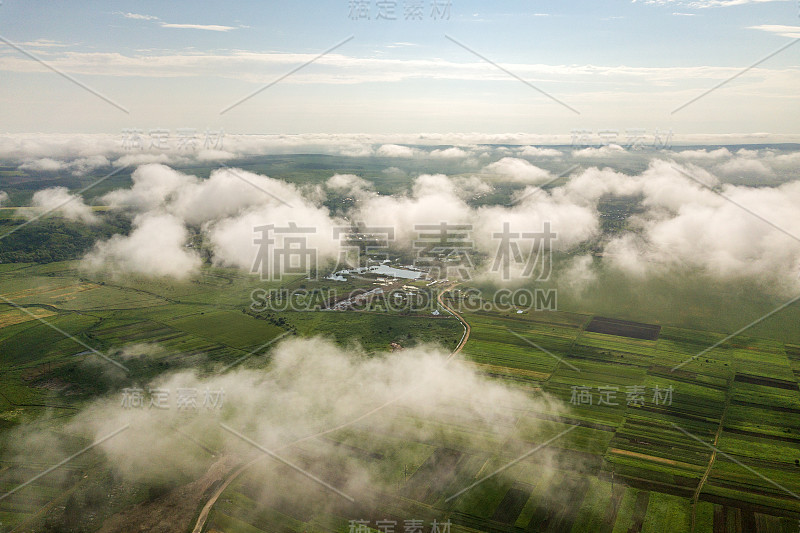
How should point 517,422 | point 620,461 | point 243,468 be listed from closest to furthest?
point 243,468 → point 620,461 → point 517,422

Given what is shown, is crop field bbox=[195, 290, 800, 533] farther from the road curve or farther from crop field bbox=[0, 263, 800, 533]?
the road curve

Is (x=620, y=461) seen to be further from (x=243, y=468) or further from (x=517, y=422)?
(x=243, y=468)

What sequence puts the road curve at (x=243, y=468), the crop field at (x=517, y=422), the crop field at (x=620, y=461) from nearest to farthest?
the road curve at (x=243, y=468), the crop field at (x=620, y=461), the crop field at (x=517, y=422)

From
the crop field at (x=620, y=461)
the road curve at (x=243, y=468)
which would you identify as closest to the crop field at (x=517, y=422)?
the crop field at (x=620, y=461)

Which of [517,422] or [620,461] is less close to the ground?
[517,422]

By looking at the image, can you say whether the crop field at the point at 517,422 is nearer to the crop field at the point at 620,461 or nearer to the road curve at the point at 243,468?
the crop field at the point at 620,461

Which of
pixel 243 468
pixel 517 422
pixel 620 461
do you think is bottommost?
pixel 243 468

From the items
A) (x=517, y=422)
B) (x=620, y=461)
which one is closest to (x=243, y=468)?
(x=517, y=422)

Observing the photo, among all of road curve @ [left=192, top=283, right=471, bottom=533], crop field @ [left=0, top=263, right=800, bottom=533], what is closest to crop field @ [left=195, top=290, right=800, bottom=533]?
crop field @ [left=0, top=263, right=800, bottom=533]

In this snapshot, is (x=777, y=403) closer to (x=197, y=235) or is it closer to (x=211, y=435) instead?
(x=211, y=435)

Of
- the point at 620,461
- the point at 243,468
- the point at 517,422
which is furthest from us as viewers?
the point at 517,422

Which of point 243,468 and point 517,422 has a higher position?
point 517,422

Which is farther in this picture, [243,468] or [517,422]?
[517,422]
